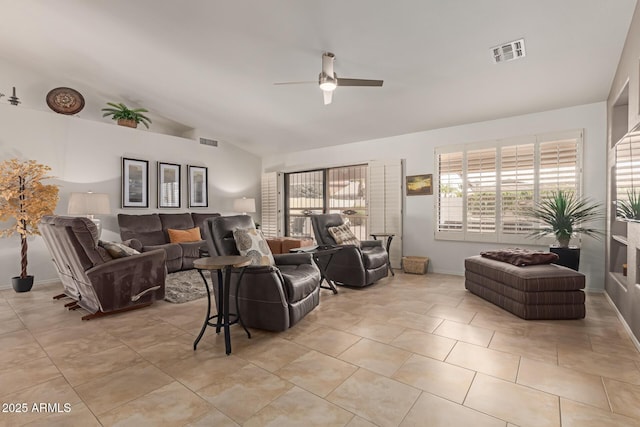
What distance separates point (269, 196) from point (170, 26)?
181 inches

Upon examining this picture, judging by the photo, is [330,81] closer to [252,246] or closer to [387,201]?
[252,246]

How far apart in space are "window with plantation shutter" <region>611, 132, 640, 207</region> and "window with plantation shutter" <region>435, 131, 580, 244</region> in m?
1.18

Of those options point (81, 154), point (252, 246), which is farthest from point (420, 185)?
point (81, 154)

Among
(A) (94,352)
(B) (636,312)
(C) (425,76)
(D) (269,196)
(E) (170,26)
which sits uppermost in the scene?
(E) (170,26)

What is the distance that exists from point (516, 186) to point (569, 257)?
3.92 ft

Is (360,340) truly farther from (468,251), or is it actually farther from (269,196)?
(269,196)

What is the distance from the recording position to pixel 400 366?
2158 millimetres

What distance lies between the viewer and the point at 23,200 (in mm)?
4324

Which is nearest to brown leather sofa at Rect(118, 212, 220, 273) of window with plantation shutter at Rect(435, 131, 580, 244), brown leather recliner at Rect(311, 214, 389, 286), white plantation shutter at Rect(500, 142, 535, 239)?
brown leather recliner at Rect(311, 214, 389, 286)

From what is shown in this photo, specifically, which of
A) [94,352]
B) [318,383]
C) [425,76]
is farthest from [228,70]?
[318,383]

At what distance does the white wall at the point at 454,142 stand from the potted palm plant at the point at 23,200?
448 cm

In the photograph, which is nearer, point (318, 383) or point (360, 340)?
point (318, 383)

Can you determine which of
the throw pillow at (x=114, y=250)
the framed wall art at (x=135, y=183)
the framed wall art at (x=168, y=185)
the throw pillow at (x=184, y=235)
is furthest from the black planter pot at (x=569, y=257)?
the framed wall art at (x=135, y=183)

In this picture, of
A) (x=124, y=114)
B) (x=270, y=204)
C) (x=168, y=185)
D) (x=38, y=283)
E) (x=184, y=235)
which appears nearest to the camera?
(x=38, y=283)
